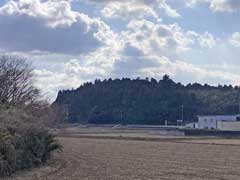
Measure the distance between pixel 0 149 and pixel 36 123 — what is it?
32.9 ft

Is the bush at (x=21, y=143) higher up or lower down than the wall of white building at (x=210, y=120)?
lower down

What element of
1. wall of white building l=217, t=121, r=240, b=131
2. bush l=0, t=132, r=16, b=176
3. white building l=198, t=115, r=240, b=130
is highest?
white building l=198, t=115, r=240, b=130

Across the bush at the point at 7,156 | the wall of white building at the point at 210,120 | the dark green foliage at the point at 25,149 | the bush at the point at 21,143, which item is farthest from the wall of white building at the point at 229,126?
the bush at the point at 7,156

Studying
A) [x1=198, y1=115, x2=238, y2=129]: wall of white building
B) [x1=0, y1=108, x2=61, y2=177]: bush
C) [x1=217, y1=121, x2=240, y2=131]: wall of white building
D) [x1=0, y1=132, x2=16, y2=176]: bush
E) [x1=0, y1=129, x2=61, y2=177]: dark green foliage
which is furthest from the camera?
[x1=198, y1=115, x2=238, y2=129]: wall of white building

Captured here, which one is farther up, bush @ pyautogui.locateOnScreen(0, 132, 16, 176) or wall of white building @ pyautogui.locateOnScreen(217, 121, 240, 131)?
wall of white building @ pyautogui.locateOnScreen(217, 121, 240, 131)

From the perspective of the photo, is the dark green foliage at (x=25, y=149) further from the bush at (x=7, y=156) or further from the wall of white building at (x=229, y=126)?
the wall of white building at (x=229, y=126)

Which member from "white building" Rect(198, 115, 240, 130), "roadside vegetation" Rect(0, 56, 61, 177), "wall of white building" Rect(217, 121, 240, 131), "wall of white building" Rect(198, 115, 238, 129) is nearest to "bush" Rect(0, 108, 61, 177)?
"roadside vegetation" Rect(0, 56, 61, 177)

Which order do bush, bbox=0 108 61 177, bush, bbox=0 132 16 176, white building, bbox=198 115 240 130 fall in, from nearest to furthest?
bush, bbox=0 132 16 176
bush, bbox=0 108 61 177
white building, bbox=198 115 240 130

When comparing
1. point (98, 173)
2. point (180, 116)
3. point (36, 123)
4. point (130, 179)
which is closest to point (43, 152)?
point (36, 123)

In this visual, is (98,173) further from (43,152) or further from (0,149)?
(43,152)

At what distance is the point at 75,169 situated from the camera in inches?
1312

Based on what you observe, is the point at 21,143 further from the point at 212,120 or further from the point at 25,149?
the point at 212,120

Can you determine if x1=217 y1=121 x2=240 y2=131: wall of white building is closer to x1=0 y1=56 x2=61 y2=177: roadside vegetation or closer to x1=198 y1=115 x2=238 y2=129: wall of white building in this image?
x1=198 y1=115 x2=238 y2=129: wall of white building

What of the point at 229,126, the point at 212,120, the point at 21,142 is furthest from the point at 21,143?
the point at 212,120
